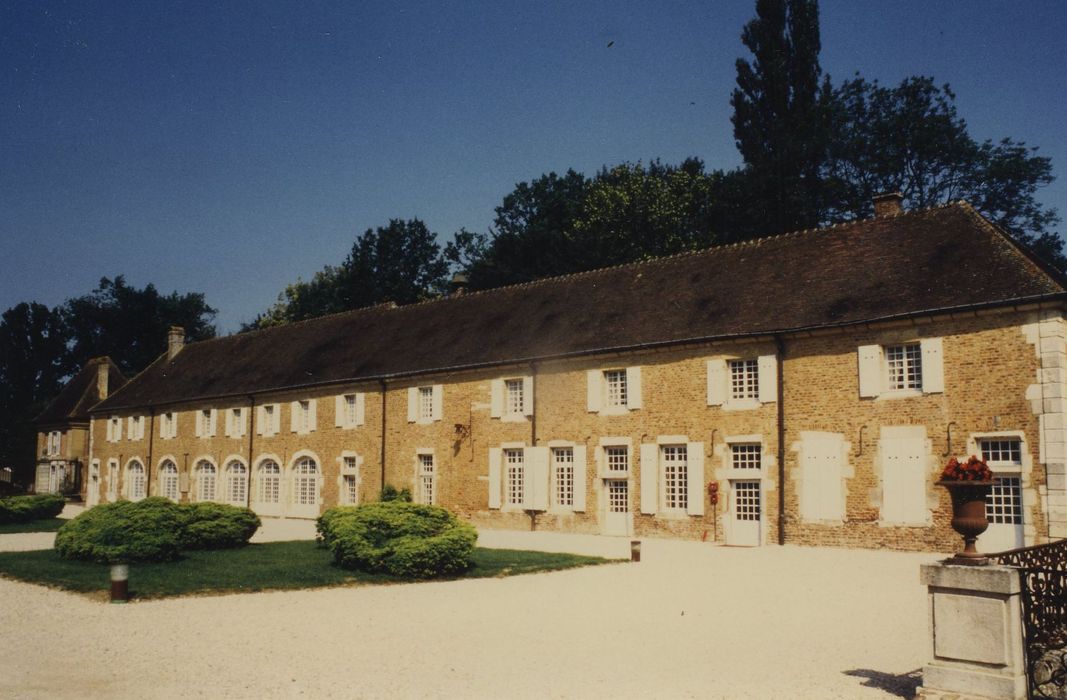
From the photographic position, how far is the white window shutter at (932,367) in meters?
18.6

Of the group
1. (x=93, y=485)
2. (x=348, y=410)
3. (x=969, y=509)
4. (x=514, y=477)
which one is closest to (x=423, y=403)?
(x=348, y=410)

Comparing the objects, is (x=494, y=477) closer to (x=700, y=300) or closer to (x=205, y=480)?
(x=700, y=300)

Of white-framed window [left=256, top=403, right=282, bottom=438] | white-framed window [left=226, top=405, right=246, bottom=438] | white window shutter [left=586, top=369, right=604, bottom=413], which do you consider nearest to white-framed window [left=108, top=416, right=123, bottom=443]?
white-framed window [left=226, top=405, right=246, bottom=438]

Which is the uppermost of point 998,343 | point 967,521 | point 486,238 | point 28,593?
point 486,238

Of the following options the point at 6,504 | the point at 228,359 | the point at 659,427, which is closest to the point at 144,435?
the point at 228,359

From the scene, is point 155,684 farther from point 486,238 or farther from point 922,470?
point 486,238

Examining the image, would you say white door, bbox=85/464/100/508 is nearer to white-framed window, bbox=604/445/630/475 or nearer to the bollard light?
white-framed window, bbox=604/445/630/475

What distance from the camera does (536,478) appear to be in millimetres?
25016

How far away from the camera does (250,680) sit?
7699 millimetres

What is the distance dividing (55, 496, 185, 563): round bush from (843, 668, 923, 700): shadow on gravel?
1218 cm

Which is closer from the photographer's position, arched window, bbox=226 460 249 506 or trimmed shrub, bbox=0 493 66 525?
trimmed shrub, bbox=0 493 66 525

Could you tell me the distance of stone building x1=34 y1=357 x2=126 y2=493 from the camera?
48.8 metres

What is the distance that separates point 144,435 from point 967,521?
130 feet

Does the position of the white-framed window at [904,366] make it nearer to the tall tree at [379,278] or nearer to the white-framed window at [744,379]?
the white-framed window at [744,379]
